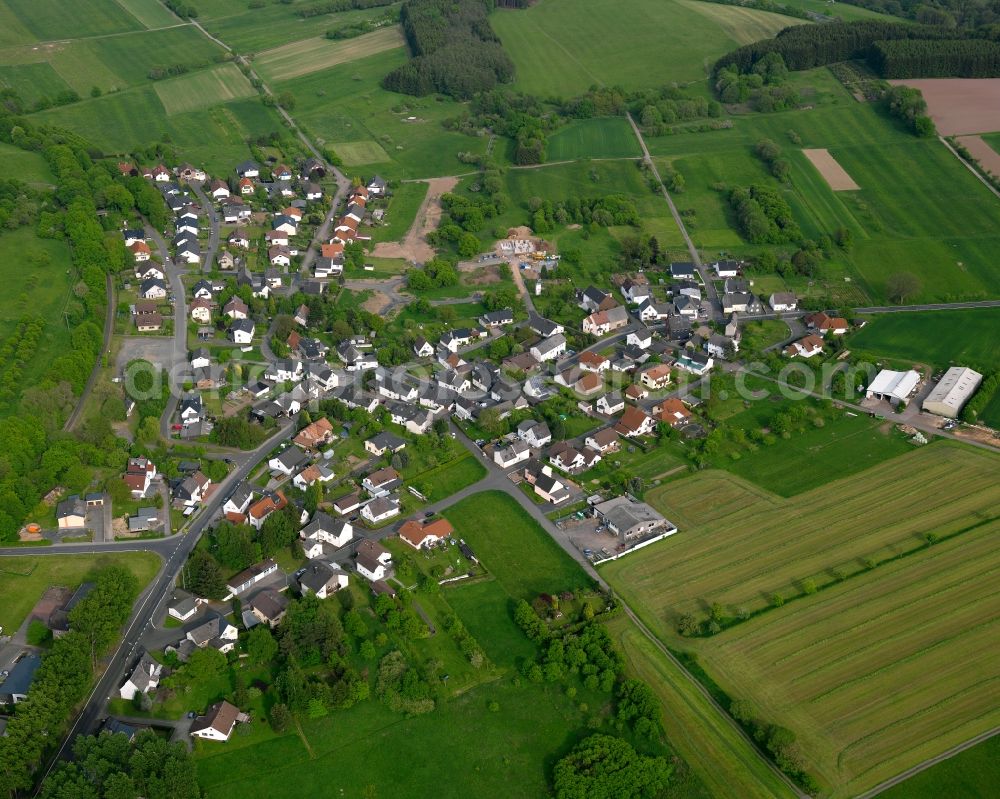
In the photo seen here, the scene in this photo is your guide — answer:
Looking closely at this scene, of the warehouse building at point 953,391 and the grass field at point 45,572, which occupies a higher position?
the warehouse building at point 953,391

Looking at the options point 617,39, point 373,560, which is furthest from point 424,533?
point 617,39

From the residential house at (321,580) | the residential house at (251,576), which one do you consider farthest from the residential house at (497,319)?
the residential house at (251,576)

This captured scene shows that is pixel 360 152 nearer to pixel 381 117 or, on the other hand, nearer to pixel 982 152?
pixel 381 117

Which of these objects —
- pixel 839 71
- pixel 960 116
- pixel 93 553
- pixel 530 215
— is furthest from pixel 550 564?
pixel 839 71

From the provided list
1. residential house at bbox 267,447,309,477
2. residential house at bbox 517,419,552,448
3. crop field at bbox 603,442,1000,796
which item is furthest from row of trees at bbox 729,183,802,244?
residential house at bbox 267,447,309,477

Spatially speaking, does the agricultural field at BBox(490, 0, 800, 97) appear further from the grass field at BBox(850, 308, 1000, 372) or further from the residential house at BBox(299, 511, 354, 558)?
the residential house at BBox(299, 511, 354, 558)

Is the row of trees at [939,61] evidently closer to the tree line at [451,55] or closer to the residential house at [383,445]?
the tree line at [451,55]
